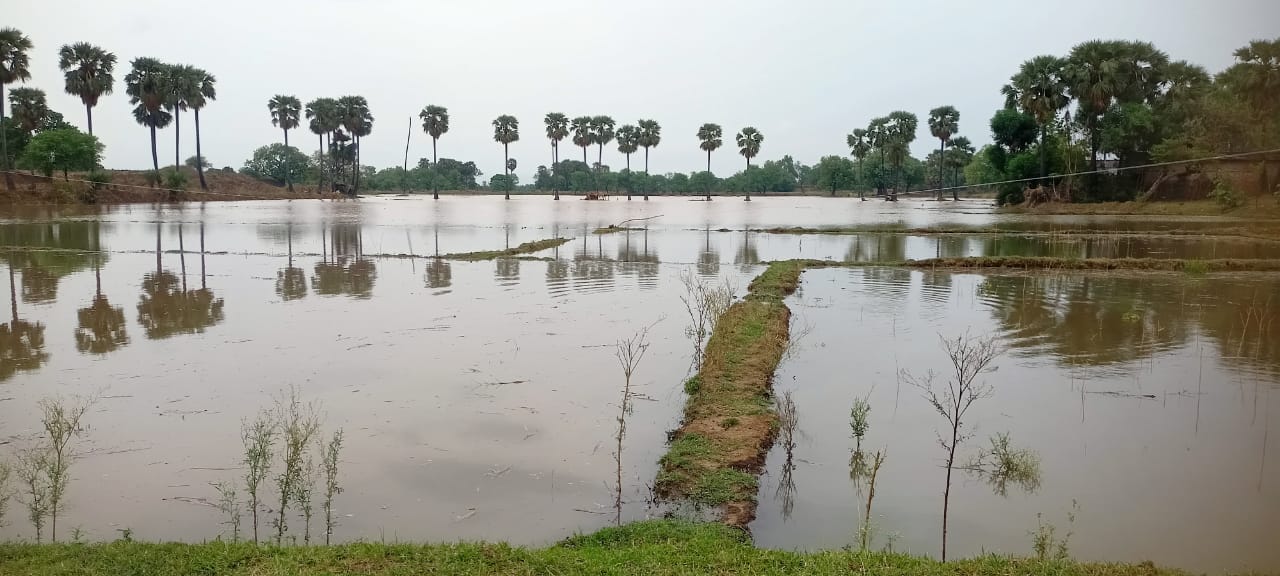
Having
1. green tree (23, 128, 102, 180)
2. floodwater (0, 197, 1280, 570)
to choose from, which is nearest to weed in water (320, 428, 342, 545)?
floodwater (0, 197, 1280, 570)

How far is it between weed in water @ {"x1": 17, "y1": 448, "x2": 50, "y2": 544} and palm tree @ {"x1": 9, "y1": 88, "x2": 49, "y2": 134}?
2649 inches

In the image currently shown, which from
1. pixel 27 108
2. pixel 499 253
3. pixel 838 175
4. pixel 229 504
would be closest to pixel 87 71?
pixel 27 108

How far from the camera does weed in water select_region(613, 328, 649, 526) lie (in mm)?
6160

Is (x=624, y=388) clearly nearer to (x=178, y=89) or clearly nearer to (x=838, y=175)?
(x=178, y=89)

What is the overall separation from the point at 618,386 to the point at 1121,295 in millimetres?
11710

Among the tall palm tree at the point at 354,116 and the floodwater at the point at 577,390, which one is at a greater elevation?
the tall palm tree at the point at 354,116

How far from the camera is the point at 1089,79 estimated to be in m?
49.7

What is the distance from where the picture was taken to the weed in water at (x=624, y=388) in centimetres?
616

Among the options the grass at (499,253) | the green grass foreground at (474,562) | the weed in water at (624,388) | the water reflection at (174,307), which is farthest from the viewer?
the grass at (499,253)

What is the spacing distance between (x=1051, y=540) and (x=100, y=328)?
13.3 m

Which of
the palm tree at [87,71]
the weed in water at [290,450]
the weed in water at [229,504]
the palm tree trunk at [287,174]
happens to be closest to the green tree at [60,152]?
the palm tree at [87,71]

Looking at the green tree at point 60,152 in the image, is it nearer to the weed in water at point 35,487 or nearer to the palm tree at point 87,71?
the palm tree at point 87,71

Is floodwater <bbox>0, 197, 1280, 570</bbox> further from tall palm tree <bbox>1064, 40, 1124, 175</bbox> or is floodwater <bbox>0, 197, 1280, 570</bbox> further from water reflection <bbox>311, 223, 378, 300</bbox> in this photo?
tall palm tree <bbox>1064, 40, 1124, 175</bbox>

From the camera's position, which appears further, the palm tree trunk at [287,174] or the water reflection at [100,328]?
the palm tree trunk at [287,174]
